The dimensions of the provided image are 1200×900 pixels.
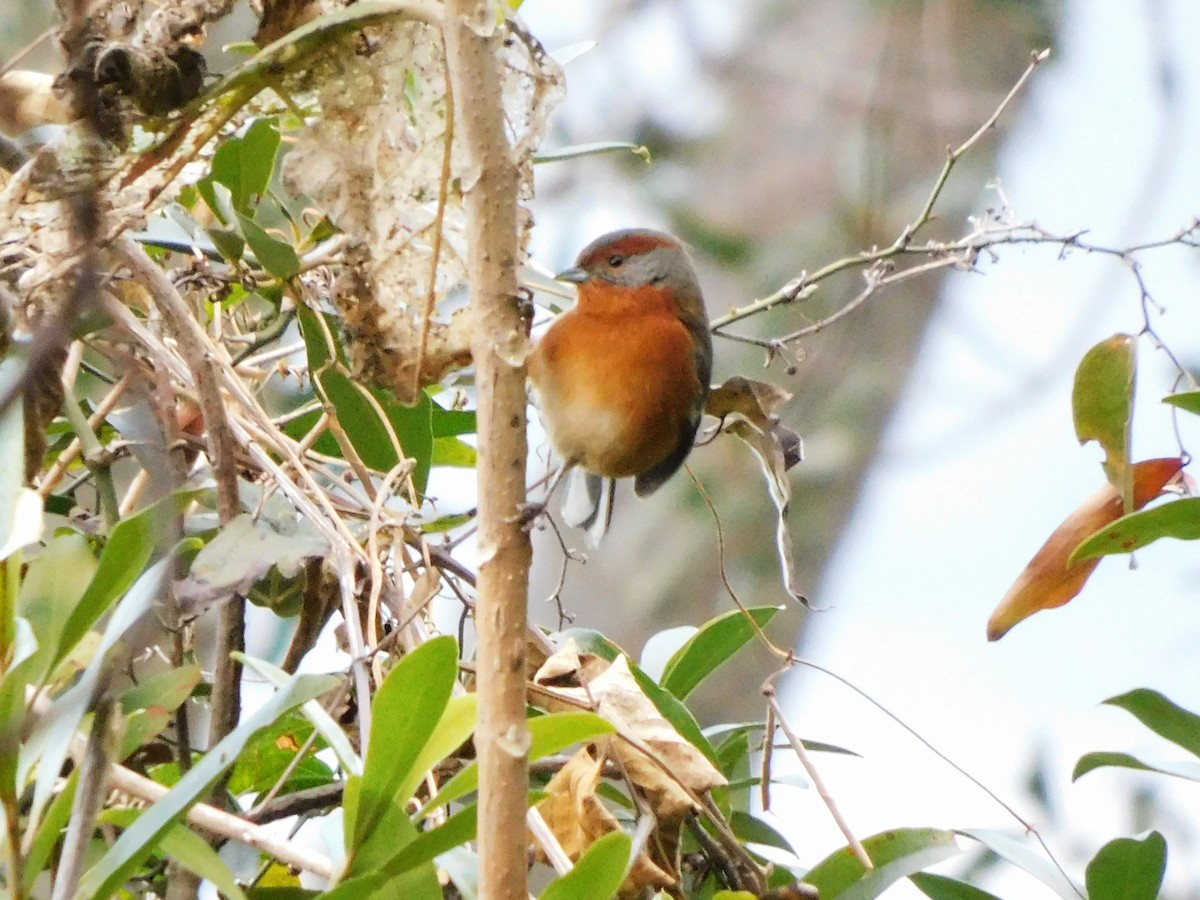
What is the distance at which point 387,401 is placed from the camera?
1.38 metres

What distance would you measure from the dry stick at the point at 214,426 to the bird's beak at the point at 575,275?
0.77 meters

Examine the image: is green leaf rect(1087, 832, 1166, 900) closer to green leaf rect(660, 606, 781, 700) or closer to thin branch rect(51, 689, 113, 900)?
green leaf rect(660, 606, 781, 700)

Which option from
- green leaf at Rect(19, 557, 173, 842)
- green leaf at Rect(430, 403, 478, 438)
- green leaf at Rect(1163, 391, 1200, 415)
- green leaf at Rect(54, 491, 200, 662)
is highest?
green leaf at Rect(430, 403, 478, 438)

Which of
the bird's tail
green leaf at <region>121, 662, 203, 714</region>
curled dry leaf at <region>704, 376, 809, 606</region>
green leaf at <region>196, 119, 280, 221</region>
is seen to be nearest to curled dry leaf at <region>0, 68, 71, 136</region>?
green leaf at <region>196, 119, 280, 221</region>

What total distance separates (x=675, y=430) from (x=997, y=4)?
3011 millimetres

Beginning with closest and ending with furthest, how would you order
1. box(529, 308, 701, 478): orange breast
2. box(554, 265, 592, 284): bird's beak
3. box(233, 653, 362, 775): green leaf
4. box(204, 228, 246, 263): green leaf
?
box(233, 653, 362, 775): green leaf → box(204, 228, 246, 263): green leaf → box(529, 308, 701, 478): orange breast → box(554, 265, 592, 284): bird's beak

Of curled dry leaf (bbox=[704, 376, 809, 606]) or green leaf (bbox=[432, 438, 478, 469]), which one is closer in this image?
curled dry leaf (bbox=[704, 376, 809, 606])

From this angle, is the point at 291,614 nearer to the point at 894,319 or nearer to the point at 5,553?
the point at 5,553

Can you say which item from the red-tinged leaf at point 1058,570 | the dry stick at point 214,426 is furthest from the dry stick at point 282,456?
the red-tinged leaf at point 1058,570

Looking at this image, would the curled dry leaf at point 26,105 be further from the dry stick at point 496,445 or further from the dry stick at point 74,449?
the dry stick at point 496,445

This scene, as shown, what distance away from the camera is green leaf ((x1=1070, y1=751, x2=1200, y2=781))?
1198 mm

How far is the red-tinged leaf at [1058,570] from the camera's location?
52.1 inches

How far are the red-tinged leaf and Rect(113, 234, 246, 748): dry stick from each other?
0.76 meters

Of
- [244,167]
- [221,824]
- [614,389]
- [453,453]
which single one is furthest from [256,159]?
[221,824]
